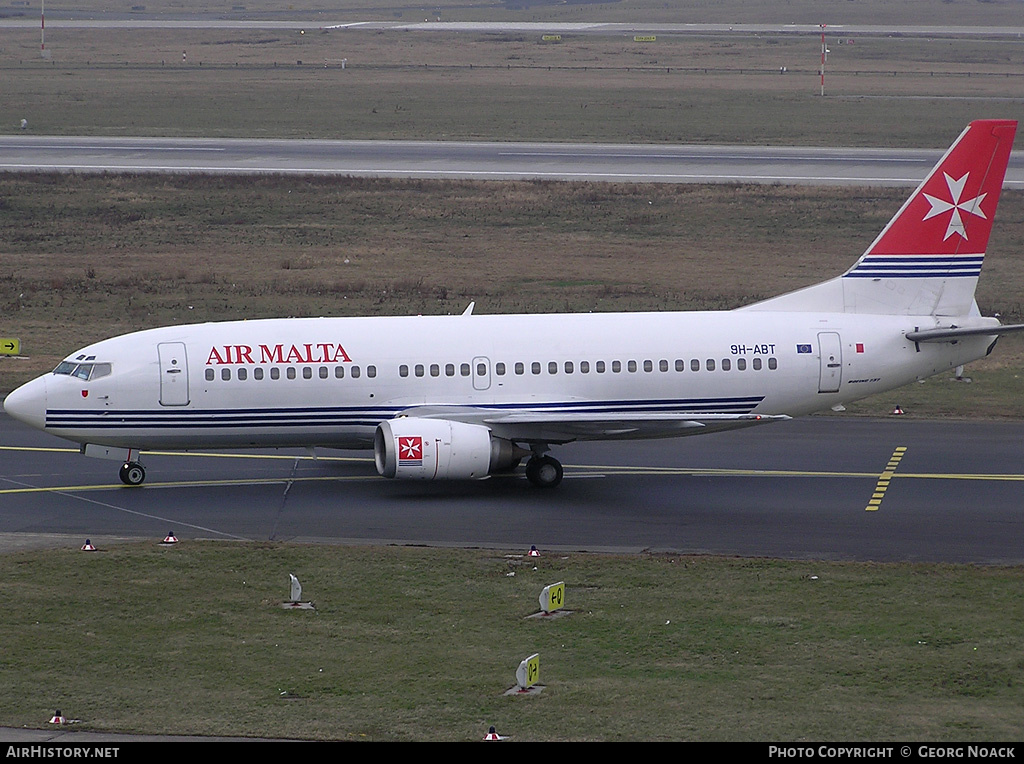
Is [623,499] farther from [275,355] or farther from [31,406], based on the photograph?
[31,406]

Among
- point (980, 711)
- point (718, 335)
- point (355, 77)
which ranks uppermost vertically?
point (355, 77)

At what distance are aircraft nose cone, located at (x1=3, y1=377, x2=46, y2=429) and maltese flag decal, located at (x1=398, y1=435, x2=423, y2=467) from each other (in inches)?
347

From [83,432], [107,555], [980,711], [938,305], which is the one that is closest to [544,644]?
[980,711]

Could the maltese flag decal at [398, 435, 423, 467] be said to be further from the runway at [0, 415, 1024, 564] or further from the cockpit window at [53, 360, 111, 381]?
the cockpit window at [53, 360, 111, 381]

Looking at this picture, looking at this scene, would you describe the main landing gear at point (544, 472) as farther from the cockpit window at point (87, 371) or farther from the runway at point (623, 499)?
the cockpit window at point (87, 371)

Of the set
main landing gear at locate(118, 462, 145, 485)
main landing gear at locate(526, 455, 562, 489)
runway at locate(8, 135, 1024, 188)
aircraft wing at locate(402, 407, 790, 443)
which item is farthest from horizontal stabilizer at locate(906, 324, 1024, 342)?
runway at locate(8, 135, 1024, 188)

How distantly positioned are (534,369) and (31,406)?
1228 cm

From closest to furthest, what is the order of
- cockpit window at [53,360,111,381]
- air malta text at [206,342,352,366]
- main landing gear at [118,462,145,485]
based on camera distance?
cockpit window at [53,360,111,381]
air malta text at [206,342,352,366]
main landing gear at [118,462,145,485]

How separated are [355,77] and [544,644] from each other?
12364 cm

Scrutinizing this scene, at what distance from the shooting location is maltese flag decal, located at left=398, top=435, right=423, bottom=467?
3378cm

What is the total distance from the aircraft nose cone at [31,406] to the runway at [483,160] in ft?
171

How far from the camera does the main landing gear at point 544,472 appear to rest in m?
35.8
